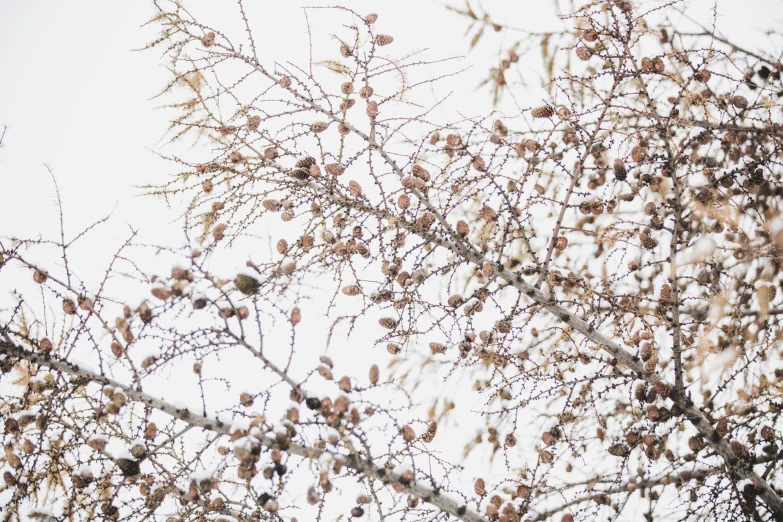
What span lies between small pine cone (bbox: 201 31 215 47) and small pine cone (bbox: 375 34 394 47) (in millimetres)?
934

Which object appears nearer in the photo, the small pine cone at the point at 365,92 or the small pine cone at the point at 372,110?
the small pine cone at the point at 372,110

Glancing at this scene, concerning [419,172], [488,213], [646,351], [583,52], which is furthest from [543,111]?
[646,351]

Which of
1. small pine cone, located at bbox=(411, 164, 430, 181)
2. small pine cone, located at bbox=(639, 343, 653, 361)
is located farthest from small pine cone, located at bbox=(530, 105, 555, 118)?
small pine cone, located at bbox=(639, 343, 653, 361)

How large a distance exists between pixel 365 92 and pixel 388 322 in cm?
126

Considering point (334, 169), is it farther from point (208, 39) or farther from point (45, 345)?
point (45, 345)

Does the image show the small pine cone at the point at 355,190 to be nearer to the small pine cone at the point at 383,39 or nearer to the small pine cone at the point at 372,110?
the small pine cone at the point at 372,110

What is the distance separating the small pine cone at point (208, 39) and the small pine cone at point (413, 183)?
1.36 meters

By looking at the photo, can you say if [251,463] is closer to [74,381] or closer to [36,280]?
[74,381]

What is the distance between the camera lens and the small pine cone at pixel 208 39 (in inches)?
110

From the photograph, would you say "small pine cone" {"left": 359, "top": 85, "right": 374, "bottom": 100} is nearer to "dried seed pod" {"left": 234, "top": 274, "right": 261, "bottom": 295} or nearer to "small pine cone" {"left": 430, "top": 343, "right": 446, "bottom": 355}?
"dried seed pod" {"left": 234, "top": 274, "right": 261, "bottom": 295}

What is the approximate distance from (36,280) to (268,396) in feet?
4.41

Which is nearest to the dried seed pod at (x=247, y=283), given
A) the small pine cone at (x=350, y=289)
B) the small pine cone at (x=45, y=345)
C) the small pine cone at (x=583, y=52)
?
the small pine cone at (x=350, y=289)

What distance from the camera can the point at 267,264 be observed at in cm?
281

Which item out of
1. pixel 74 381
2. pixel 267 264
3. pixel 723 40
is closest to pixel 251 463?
pixel 74 381
